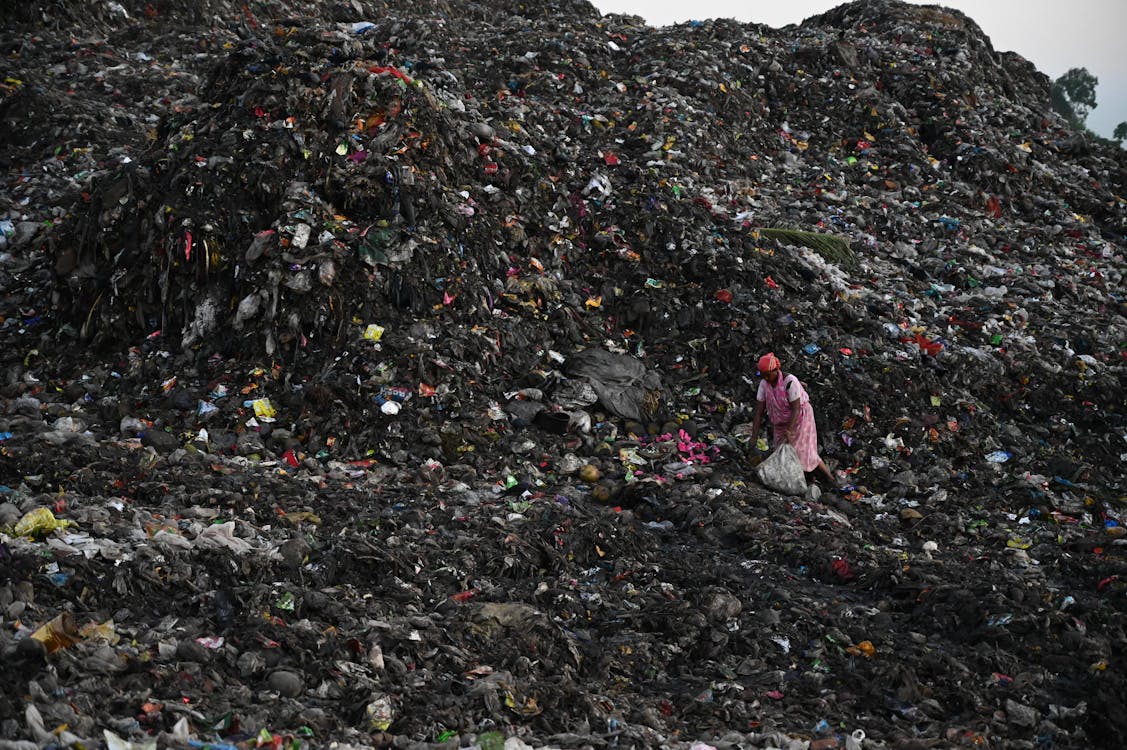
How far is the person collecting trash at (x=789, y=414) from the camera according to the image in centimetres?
502

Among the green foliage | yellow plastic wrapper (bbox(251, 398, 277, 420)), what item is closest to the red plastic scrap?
yellow plastic wrapper (bbox(251, 398, 277, 420))

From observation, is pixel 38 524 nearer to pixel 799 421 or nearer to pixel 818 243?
pixel 799 421

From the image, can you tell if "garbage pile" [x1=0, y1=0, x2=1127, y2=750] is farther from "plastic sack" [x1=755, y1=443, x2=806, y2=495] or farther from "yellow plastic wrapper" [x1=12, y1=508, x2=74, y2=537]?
"plastic sack" [x1=755, y1=443, x2=806, y2=495]

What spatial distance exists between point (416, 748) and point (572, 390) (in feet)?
11.0

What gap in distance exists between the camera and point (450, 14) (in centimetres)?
1388

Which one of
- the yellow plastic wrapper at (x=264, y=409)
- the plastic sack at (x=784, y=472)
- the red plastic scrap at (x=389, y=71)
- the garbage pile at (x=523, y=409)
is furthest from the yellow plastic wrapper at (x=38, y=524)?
the red plastic scrap at (x=389, y=71)

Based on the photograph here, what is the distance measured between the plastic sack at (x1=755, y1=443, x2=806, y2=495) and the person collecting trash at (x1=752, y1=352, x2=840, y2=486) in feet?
0.24

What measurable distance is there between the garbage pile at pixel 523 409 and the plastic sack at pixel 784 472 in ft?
0.78

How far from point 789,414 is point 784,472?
392mm

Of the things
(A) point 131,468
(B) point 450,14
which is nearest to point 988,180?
(B) point 450,14

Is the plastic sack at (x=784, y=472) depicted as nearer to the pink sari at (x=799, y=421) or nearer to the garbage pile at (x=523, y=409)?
the pink sari at (x=799, y=421)

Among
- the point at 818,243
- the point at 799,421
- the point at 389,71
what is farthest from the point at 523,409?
the point at 818,243

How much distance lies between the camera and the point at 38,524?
10.3 feet

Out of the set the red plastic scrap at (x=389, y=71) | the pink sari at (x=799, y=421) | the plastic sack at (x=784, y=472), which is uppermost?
the red plastic scrap at (x=389, y=71)
